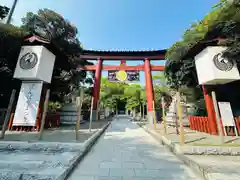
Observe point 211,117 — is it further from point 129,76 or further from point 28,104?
point 129,76

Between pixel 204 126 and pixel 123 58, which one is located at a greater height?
pixel 123 58

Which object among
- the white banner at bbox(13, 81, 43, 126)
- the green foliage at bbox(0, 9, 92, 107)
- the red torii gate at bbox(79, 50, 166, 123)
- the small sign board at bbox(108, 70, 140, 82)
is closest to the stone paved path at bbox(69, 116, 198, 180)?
the white banner at bbox(13, 81, 43, 126)

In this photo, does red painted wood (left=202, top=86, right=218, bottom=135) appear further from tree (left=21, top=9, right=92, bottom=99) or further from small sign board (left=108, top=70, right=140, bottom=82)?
small sign board (left=108, top=70, right=140, bottom=82)

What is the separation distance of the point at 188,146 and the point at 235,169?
102cm

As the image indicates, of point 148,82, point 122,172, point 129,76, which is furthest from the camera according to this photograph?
point 129,76

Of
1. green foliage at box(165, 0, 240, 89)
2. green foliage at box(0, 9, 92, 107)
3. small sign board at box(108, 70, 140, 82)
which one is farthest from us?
small sign board at box(108, 70, 140, 82)

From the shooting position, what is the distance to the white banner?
5430mm

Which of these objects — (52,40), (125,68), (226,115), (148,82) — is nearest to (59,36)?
(52,40)

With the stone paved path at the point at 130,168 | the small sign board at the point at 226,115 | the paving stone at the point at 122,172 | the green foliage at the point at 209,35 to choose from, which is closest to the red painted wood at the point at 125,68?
the green foliage at the point at 209,35

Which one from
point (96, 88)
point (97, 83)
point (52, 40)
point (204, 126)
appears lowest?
point (204, 126)

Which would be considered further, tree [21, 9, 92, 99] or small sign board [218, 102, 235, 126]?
tree [21, 9, 92, 99]

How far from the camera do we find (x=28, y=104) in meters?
5.57

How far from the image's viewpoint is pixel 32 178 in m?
1.98

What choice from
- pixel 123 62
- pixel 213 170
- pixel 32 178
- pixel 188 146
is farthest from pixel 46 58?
pixel 123 62
